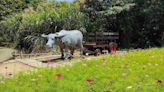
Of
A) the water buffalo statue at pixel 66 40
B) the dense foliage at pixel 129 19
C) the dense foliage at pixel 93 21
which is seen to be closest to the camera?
the water buffalo statue at pixel 66 40

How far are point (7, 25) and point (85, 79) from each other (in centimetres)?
1072

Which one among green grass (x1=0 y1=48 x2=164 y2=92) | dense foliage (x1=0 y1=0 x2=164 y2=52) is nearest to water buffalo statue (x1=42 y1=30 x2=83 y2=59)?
green grass (x1=0 y1=48 x2=164 y2=92)

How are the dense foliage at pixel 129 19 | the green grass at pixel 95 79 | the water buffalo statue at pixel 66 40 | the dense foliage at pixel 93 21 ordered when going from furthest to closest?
the dense foliage at pixel 129 19 → the dense foliage at pixel 93 21 → the water buffalo statue at pixel 66 40 → the green grass at pixel 95 79

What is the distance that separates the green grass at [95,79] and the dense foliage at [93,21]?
7002 mm

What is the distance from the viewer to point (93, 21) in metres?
16.0

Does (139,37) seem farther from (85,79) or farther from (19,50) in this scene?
(85,79)

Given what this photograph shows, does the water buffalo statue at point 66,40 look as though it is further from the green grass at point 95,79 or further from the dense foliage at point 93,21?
the dense foliage at point 93,21

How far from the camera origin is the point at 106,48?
1361 cm

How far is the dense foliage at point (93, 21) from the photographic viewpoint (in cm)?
1465

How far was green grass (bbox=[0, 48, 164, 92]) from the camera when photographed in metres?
5.25

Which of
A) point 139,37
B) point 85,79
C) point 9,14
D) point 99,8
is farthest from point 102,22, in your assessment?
point 85,79

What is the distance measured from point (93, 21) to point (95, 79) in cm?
1031

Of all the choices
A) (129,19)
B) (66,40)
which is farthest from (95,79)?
(129,19)

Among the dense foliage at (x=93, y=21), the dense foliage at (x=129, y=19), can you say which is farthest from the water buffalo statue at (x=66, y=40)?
the dense foliage at (x=129, y=19)
